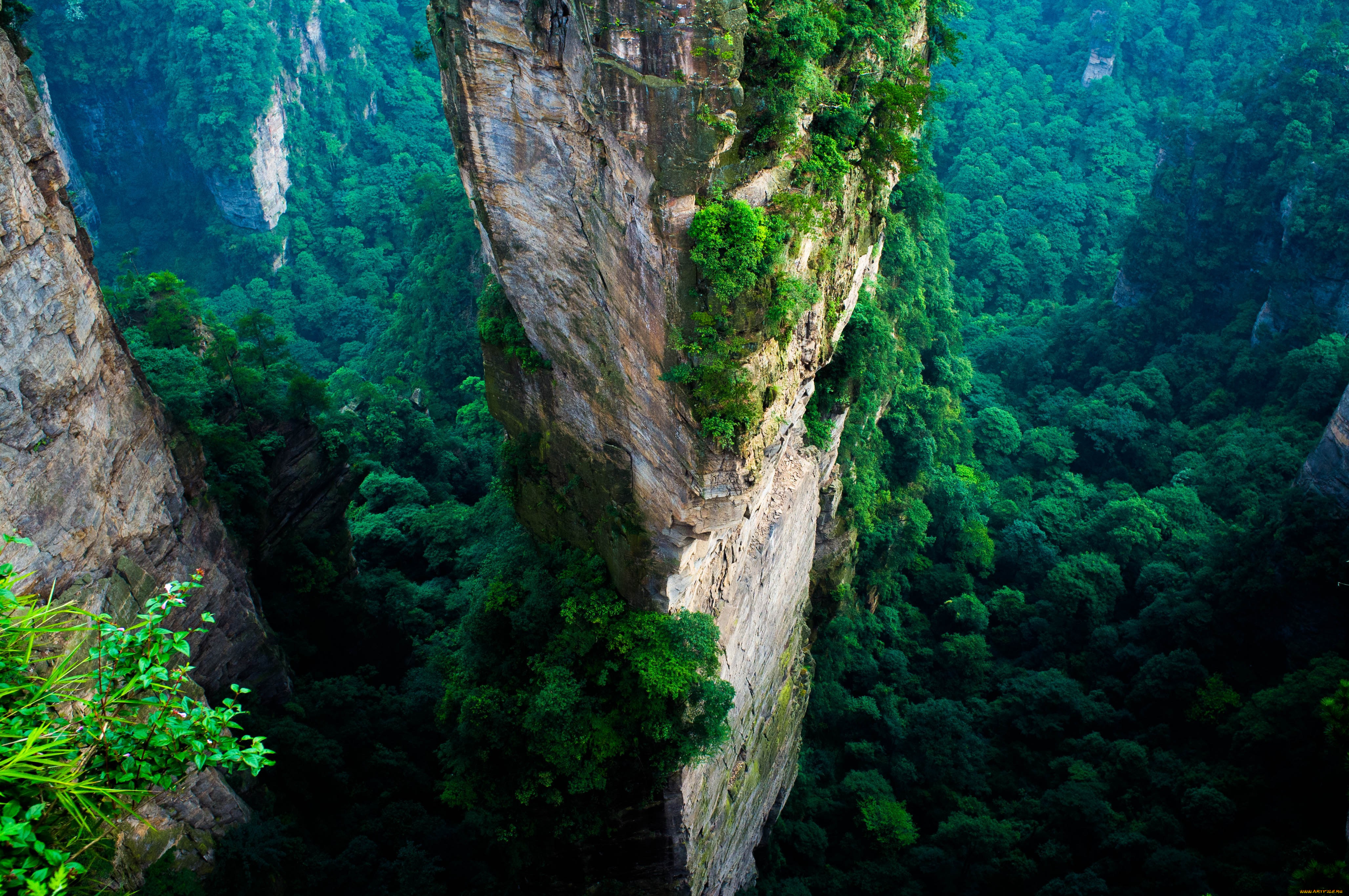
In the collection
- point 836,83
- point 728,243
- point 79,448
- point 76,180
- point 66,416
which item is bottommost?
point 76,180

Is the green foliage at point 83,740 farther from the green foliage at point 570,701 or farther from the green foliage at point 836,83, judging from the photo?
the green foliage at point 836,83

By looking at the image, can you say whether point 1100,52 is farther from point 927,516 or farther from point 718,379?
point 718,379

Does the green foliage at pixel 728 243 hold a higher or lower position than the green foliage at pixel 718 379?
higher

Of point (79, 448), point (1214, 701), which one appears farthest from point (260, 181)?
point (1214, 701)

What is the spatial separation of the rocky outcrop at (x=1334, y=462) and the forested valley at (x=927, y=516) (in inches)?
19.6

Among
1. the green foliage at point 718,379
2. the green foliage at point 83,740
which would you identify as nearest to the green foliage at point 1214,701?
the green foliage at point 718,379

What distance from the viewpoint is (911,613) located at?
1164 inches

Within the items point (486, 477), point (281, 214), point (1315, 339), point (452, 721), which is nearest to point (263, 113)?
point (281, 214)

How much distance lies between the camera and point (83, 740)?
6.51 meters

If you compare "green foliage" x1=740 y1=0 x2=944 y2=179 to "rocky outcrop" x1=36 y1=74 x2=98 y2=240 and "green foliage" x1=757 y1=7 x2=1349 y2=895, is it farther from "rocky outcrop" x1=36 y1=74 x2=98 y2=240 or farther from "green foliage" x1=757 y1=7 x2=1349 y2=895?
"rocky outcrop" x1=36 y1=74 x2=98 y2=240

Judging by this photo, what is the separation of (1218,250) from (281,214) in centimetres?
5414

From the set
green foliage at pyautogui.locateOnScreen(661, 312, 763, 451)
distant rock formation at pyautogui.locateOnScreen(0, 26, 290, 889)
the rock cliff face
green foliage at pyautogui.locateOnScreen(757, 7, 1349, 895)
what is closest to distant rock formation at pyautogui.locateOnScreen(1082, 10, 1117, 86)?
green foliage at pyautogui.locateOnScreen(757, 7, 1349, 895)

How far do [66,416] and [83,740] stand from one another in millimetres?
9943

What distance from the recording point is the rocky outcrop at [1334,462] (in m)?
24.1
